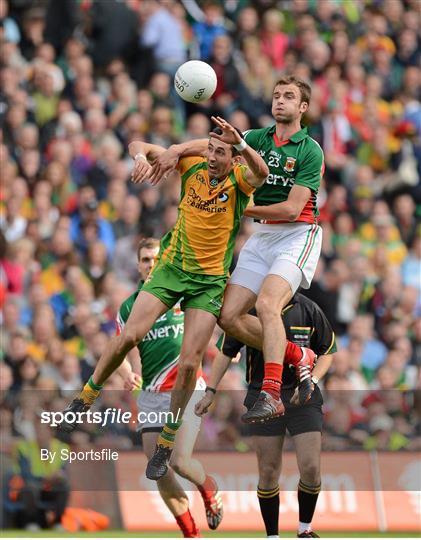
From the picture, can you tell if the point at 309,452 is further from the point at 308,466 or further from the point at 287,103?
the point at 287,103

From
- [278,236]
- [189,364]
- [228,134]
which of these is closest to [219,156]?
[228,134]

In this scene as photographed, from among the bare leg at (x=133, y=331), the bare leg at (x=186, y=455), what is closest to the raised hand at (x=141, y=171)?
the bare leg at (x=133, y=331)

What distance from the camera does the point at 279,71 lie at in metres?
22.0

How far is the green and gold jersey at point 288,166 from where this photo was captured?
41.5 ft

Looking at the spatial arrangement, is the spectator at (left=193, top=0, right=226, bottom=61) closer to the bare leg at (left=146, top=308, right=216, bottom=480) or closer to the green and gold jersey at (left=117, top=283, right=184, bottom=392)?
the green and gold jersey at (left=117, top=283, right=184, bottom=392)

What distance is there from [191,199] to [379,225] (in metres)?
8.22

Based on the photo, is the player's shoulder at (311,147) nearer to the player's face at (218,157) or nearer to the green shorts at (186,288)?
the player's face at (218,157)

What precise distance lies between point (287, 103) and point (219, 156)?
743 millimetres

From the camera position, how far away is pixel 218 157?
12.5 metres

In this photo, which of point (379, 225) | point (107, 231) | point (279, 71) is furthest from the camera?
point (279, 71)

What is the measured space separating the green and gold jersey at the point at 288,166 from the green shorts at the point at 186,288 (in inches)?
32.7

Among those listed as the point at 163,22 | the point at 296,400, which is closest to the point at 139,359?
the point at 296,400

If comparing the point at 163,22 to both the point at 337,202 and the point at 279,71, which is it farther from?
the point at 337,202

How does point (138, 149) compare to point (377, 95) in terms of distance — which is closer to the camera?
point (138, 149)
